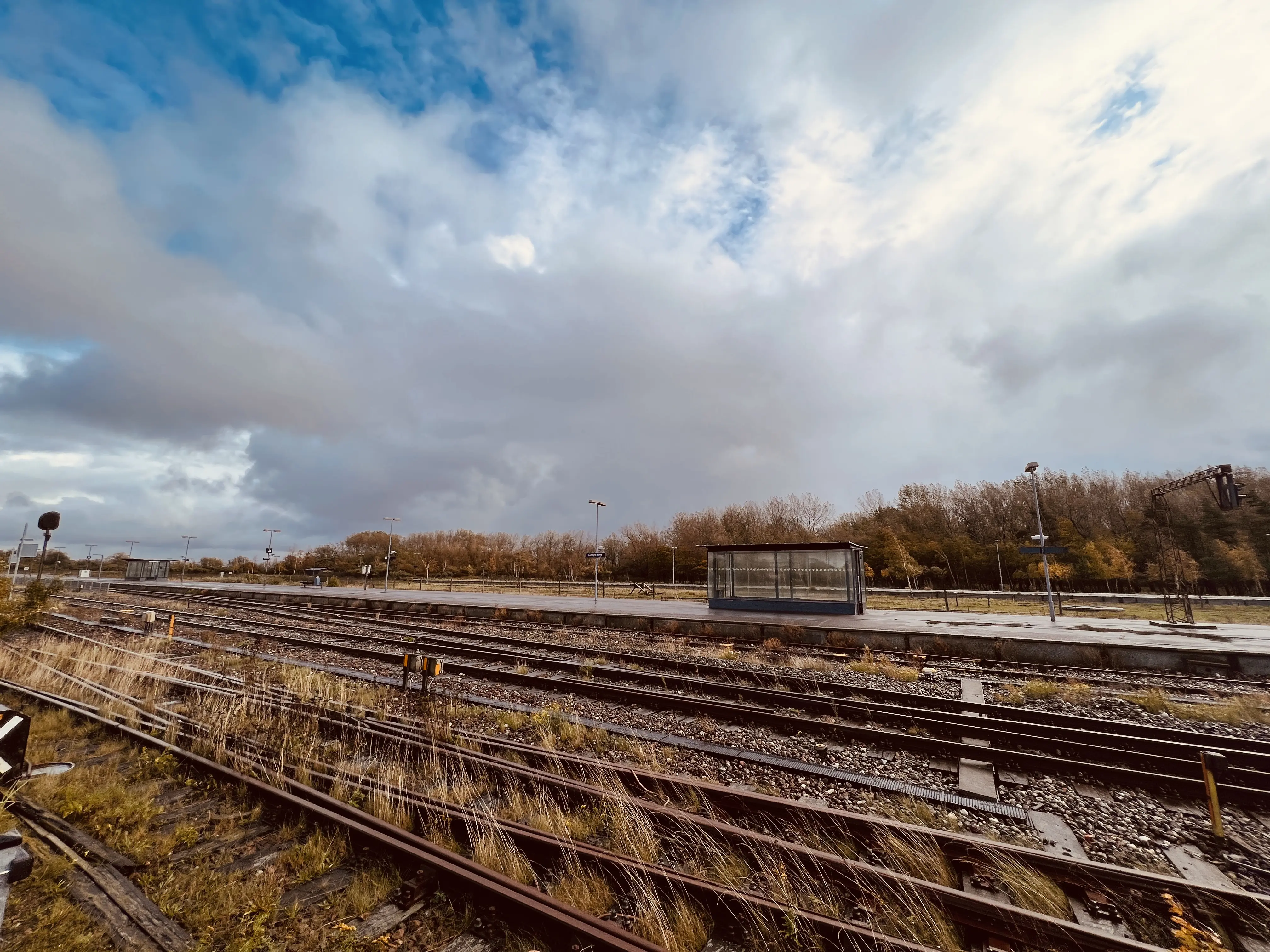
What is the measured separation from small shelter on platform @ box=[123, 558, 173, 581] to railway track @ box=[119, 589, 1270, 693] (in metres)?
48.6

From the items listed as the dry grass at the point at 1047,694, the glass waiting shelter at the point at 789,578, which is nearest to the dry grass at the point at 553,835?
the dry grass at the point at 1047,694

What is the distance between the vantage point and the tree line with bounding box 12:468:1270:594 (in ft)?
180

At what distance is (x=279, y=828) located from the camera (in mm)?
5590

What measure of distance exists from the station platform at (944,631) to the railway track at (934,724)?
25.9 ft

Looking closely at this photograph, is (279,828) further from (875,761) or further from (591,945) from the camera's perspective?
(875,761)

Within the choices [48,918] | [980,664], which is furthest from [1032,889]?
[980,664]

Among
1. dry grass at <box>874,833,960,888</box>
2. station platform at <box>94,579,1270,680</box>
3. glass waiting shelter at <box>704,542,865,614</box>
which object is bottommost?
dry grass at <box>874,833,960,888</box>

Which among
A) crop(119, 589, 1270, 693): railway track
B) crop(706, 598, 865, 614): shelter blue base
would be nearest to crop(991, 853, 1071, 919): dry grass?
crop(119, 589, 1270, 693): railway track

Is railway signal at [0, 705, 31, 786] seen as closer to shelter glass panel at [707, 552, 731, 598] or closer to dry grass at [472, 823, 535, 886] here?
dry grass at [472, 823, 535, 886]

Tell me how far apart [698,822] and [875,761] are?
12.9 feet

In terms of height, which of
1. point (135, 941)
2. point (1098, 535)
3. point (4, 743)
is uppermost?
point (1098, 535)

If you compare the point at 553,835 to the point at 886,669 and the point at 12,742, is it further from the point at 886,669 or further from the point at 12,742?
the point at 886,669

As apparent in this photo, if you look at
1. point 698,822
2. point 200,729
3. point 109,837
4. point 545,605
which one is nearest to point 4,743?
point 109,837

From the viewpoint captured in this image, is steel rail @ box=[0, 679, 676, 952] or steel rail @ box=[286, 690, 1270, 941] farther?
steel rail @ box=[286, 690, 1270, 941]
